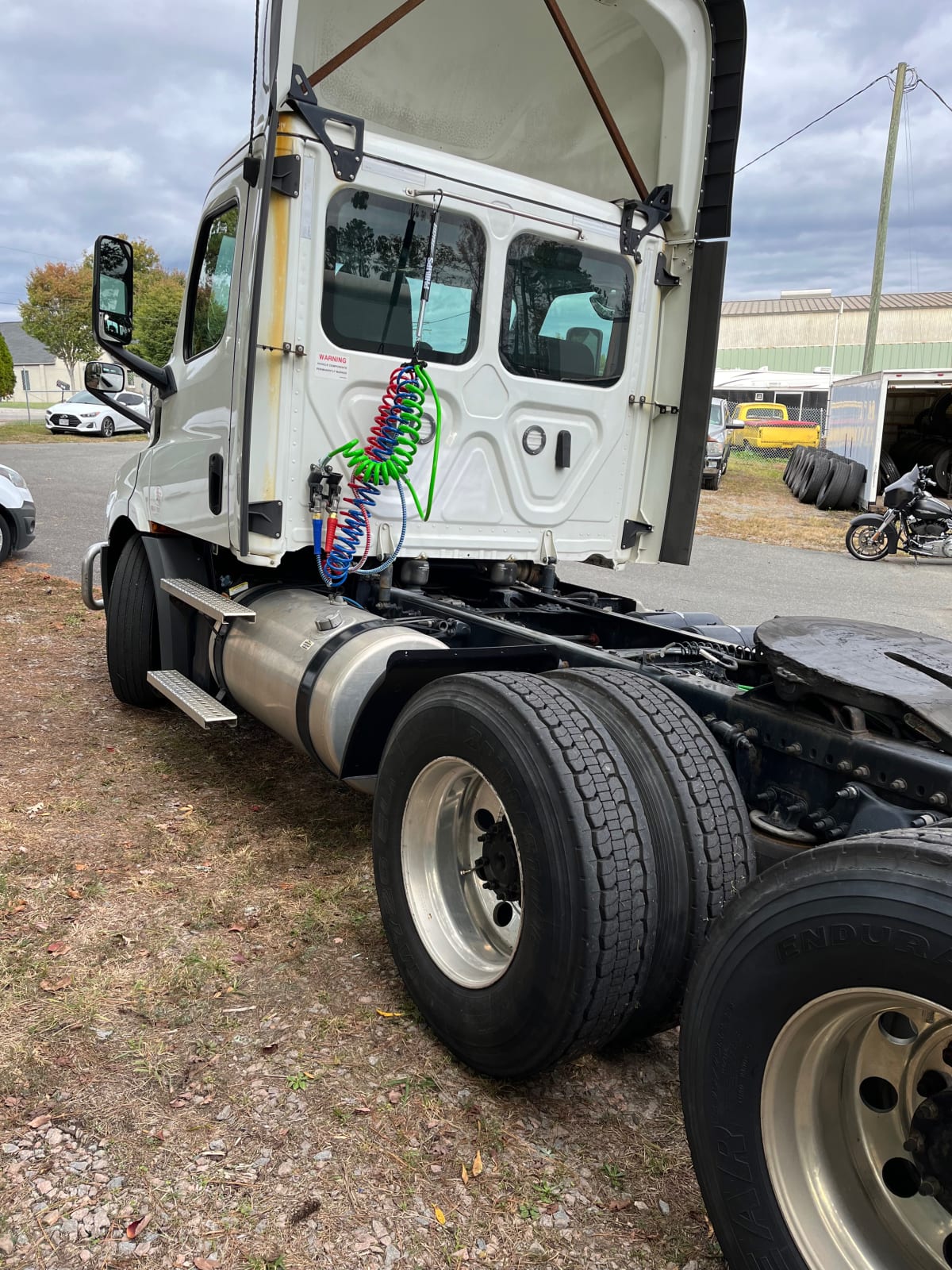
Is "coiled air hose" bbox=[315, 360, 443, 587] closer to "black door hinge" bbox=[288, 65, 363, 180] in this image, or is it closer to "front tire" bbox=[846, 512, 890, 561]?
"black door hinge" bbox=[288, 65, 363, 180]

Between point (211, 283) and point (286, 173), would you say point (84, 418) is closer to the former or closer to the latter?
point (211, 283)

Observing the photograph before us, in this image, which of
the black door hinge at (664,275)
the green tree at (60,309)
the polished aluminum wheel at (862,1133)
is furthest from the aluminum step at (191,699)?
the green tree at (60,309)

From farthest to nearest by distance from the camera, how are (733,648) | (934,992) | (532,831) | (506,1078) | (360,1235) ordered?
(733,648), (506,1078), (532,831), (360,1235), (934,992)

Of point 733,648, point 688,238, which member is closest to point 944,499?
point 688,238

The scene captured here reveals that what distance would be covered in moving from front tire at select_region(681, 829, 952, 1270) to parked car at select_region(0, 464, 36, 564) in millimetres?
10463

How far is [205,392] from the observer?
186 inches

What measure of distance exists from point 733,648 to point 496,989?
1.71m

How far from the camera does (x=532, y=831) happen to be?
238 centimetres

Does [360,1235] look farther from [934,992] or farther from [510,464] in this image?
[510,464]

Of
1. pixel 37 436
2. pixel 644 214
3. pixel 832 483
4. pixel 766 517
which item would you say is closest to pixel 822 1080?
pixel 644 214

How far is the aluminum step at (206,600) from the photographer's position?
4320mm

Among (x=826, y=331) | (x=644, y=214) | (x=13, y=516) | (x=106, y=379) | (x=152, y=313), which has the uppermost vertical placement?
(x=826, y=331)

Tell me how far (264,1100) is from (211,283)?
3896mm

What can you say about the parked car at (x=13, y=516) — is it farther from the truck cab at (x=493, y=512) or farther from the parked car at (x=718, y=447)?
the parked car at (x=718, y=447)
